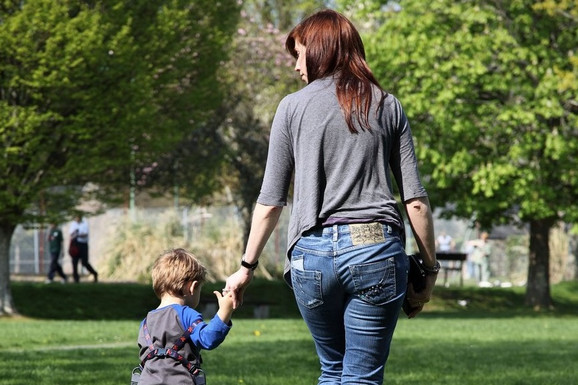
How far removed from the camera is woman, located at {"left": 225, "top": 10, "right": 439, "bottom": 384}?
4.39 metres

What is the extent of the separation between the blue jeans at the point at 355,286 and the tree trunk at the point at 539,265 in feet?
84.3

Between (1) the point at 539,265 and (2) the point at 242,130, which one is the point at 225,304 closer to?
(1) the point at 539,265

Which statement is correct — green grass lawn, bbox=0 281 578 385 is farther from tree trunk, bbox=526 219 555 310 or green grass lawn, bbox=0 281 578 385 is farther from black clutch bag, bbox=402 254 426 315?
Result: black clutch bag, bbox=402 254 426 315

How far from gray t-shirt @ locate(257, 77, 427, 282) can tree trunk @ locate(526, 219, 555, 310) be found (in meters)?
25.7

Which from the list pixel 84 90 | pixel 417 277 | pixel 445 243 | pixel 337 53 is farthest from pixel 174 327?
pixel 445 243

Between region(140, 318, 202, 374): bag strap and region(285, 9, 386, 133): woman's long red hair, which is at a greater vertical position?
region(285, 9, 386, 133): woman's long red hair

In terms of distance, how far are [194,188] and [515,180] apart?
904 cm

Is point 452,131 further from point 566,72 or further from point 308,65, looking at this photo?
point 308,65

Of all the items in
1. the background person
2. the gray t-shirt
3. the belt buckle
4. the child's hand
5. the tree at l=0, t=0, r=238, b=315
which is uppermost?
the tree at l=0, t=0, r=238, b=315

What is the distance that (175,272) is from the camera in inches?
211

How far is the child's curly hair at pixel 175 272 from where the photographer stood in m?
5.36

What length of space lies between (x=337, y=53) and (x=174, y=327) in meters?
1.50

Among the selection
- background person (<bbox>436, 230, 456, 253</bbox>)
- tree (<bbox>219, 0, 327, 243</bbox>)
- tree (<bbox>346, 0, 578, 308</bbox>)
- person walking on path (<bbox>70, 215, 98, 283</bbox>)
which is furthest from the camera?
background person (<bbox>436, 230, 456, 253</bbox>)

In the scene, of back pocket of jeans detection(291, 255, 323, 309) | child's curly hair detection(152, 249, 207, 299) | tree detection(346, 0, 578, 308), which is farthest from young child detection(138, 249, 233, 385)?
tree detection(346, 0, 578, 308)
